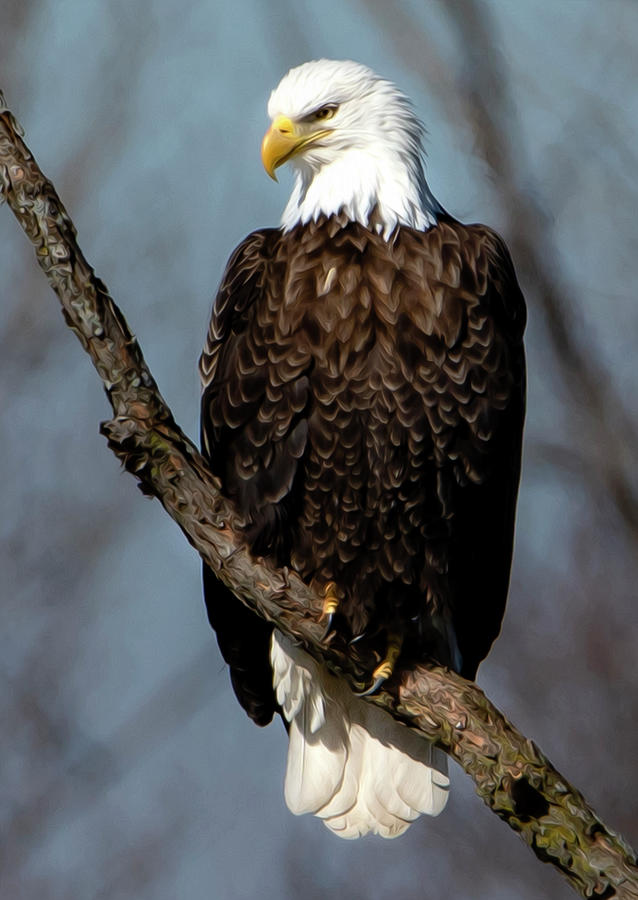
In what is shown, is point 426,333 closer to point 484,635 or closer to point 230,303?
point 230,303

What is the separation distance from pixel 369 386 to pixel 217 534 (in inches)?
24.6

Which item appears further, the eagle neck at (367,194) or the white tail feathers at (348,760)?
the white tail feathers at (348,760)

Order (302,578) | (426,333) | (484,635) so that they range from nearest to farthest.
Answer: (426,333) < (302,578) < (484,635)

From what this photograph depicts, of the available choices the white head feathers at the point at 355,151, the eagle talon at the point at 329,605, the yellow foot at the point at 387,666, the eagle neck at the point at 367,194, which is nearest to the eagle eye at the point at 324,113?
the white head feathers at the point at 355,151

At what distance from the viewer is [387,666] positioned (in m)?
3.40

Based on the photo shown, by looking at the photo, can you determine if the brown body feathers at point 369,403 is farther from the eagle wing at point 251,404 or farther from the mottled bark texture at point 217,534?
the mottled bark texture at point 217,534

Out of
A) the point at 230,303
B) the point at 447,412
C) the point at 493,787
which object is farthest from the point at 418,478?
the point at 493,787

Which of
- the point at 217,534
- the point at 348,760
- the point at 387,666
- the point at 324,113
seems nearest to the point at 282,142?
the point at 324,113

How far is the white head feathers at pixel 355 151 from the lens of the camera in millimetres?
3611

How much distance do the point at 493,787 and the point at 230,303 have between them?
56.6 inches

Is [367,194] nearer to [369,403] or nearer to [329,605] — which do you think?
[369,403]

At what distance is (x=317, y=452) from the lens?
3.42 meters

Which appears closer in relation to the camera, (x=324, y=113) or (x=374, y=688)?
(x=374, y=688)

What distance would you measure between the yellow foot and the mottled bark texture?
0.24 meters
